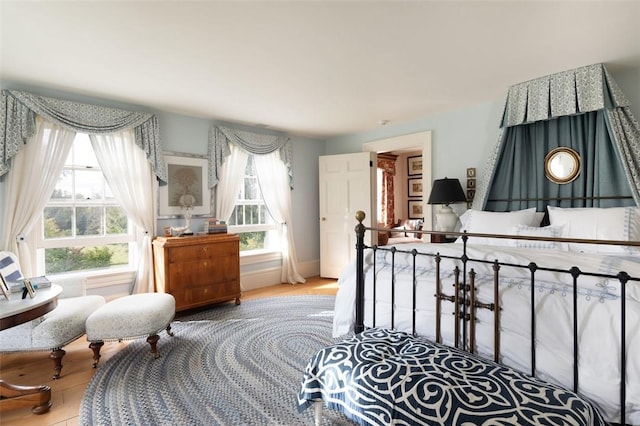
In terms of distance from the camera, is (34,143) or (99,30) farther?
(34,143)

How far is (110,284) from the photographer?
350 centimetres

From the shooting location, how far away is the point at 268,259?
16.1 feet

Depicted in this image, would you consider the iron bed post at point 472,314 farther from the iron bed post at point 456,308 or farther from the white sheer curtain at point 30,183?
the white sheer curtain at point 30,183

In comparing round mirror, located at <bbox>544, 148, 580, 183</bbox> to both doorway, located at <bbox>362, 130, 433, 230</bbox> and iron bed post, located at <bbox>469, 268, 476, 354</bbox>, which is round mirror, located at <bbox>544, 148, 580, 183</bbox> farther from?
iron bed post, located at <bbox>469, 268, 476, 354</bbox>

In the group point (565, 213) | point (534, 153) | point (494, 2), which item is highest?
point (494, 2)

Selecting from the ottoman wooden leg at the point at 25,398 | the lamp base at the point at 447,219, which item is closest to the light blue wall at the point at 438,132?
the lamp base at the point at 447,219

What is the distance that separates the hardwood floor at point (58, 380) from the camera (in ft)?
6.07

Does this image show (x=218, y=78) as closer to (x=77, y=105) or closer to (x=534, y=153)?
(x=77, y=105)

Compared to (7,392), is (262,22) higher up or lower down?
higher up

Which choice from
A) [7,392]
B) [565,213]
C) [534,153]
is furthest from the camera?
[534,153]

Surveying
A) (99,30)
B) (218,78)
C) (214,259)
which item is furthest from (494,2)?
(214,259)

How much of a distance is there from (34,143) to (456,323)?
3.86 meters

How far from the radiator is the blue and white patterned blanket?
112 inches

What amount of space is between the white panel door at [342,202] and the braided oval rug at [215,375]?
1.67 meters
